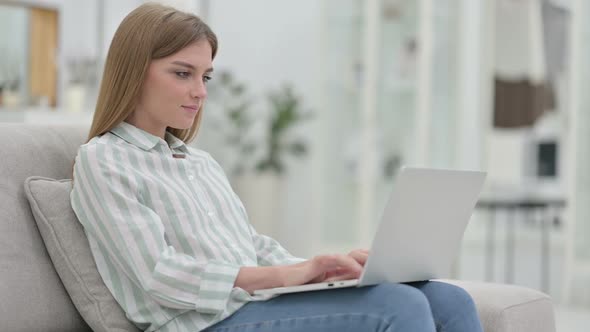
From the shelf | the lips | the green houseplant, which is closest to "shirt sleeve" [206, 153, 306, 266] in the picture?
the lips

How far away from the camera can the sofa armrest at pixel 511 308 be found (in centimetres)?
191

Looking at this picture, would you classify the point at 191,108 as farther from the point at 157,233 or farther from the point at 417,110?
the point at 417,110

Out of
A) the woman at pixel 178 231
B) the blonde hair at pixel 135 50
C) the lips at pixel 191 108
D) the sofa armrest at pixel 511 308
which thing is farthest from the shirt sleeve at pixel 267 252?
the sofa armrest at pixel 511 308

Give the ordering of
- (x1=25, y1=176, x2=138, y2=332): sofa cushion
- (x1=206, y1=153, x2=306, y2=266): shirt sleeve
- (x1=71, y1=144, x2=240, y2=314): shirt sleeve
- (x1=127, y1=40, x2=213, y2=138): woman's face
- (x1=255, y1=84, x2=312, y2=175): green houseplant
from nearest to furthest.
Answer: (x1=71, y1=144, x2=240, y2=314): shirt sleeve < (x1=25, y1=176, x2=138, y2=332): sofa cushion < (x1=127, y1=40, x2=213, y2=138): woman's face < (x1=206, y1=153, x2=306, y2=266): shirt sleeve < (x1=255, y1=84, x2=312, y2=175): green houseplant

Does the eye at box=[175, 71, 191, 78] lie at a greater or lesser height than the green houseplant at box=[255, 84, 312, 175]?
greater

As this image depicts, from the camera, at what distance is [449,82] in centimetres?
516

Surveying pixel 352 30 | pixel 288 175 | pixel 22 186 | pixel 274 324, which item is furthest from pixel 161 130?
pixel 288 175

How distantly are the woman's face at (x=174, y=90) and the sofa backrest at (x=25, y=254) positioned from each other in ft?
0.73

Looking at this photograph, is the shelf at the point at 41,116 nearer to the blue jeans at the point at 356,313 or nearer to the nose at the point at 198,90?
the nose at the point at 198,90

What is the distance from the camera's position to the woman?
1.57 m

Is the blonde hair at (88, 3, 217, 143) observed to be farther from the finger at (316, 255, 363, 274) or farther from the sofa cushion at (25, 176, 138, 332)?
the finger at (316, 255, 363, 274)

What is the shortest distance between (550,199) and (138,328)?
3.67 m

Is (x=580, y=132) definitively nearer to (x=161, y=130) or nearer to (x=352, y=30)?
(x=352, y=30)

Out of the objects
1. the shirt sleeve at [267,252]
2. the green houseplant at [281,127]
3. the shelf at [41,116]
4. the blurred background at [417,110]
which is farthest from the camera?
the green houseplant at [281,127]
